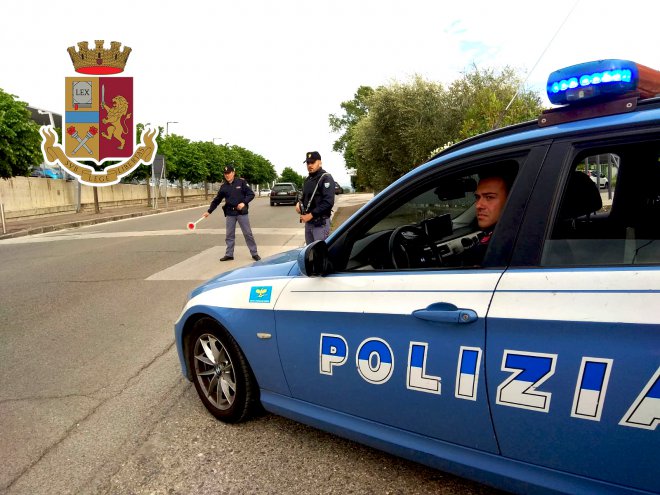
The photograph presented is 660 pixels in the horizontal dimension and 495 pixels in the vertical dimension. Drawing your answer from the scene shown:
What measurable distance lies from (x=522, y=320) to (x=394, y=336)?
1.79 feet

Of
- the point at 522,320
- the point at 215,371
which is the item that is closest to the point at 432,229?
the point at 522,320

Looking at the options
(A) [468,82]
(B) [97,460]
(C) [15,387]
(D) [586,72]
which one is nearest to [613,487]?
(D) [586,72]

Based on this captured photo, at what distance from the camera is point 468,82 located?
19.0m

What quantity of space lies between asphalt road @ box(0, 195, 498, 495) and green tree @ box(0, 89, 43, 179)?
14.8 metres

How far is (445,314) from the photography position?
6.26ft

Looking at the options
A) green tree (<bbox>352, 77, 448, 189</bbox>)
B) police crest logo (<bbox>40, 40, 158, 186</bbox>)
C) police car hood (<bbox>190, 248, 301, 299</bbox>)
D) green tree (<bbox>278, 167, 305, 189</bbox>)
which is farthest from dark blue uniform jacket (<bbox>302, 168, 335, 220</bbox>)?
green tree (<bbox>278, 167, 305, 189</bbox>)

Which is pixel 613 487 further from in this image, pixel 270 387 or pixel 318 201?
pixel 318 201

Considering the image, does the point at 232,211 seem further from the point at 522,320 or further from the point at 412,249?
the point at 522,320

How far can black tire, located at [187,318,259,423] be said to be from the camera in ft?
9.39

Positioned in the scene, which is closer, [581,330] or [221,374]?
[581,330]

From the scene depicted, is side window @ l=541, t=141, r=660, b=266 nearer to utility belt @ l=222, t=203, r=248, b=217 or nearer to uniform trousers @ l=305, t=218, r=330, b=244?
uniform trousers @ l=305, t=218, r=330, b=244

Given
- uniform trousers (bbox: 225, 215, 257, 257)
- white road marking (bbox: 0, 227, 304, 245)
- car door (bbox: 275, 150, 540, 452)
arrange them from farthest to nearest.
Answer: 1. white road marking (bbox: 0, 227, 304, 245)
2. uniform trousers (bbox: 225, 215, 257, 257)
3. car door (bbox: 275, 150, 540, 452)

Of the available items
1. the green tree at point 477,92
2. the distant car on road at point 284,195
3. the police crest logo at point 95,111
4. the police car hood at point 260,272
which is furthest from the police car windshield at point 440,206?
the distant car on road at point 284,195

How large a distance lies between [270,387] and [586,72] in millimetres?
2127
